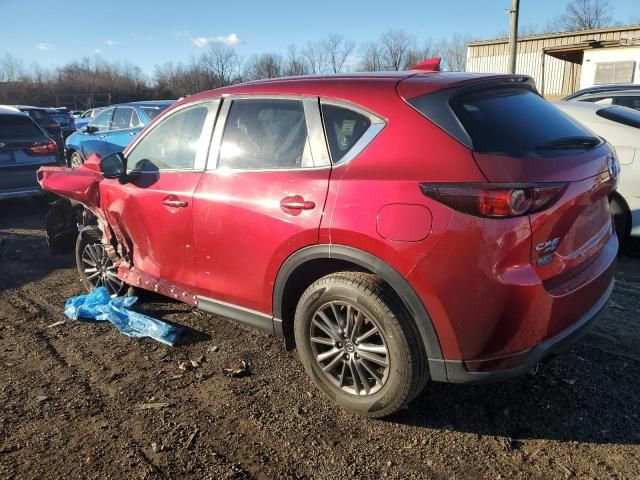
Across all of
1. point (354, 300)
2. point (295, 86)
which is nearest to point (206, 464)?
point (354, 300)

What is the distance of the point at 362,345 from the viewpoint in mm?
2834

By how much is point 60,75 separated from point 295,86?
7802 centimetres

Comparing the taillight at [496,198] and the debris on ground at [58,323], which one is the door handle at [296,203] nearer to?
the taillight at [496,198]

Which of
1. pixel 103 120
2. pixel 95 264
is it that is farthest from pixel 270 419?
pixel 103 120

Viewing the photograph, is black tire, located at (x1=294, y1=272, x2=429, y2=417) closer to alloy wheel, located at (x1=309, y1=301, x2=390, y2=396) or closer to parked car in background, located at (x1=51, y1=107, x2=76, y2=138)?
alloy wheel, located at (x1=309, y1=301, x2=390, y2=396)

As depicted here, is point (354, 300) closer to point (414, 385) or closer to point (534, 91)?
point (414, 385)

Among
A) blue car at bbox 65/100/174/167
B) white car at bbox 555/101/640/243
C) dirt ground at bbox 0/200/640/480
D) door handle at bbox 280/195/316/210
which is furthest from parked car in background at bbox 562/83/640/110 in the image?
blue car at bbox 65/100/174/167

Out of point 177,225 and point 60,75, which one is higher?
point 60,75

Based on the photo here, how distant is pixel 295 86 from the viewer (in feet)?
10.4

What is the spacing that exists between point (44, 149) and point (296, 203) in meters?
7.42

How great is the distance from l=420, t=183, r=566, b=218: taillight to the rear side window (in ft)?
1.99

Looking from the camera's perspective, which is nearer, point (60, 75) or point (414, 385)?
point (414, 385)

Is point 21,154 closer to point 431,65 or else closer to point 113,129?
point 113,129

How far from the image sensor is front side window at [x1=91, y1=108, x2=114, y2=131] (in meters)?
11.5
